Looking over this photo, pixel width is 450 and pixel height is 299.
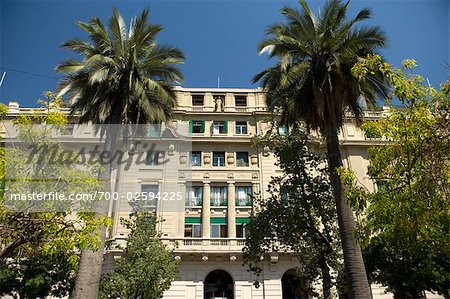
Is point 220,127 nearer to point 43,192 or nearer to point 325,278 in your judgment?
point 325,278

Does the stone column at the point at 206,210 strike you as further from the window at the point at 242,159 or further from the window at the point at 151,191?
the window at the point at 151,191

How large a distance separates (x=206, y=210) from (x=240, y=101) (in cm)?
1078

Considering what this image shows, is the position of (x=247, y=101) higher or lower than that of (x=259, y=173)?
higher

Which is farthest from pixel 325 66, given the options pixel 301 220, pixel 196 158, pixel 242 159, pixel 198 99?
pixel 198 99

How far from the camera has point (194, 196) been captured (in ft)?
90.1

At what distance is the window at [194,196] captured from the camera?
27094 millimetres

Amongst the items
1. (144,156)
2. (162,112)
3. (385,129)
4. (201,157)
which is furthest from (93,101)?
(201,157)

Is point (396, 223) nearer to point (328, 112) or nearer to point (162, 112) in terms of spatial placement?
point (328, 112)

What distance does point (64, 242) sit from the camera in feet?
27.3

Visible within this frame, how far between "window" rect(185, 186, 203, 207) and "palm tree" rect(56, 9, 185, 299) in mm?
13967

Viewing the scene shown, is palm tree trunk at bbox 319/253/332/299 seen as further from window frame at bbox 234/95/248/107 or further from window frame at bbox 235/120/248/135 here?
window frame at bbox 234/95/248/107

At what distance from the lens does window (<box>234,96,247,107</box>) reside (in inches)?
1240

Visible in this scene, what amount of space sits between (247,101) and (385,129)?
2369cm

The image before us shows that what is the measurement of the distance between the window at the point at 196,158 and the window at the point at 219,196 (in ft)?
8.41
